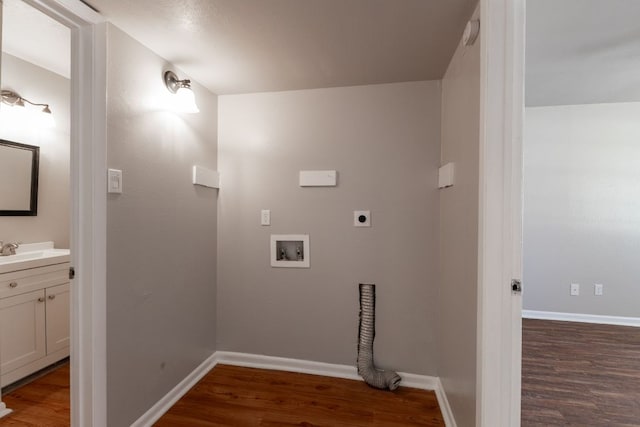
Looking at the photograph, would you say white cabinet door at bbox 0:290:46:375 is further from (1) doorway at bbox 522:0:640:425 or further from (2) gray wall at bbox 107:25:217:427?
(1) doorway at bbox 522:0:640:425

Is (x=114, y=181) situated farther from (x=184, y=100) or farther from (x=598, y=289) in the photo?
(x=598, y=289)

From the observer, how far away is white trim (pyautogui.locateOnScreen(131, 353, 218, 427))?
181cm

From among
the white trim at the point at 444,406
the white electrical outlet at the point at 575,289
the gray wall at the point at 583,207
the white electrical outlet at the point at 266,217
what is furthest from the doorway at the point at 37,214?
the white electrical outlet at the point at 575,289

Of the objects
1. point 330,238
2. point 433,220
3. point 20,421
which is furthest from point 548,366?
point 20,421

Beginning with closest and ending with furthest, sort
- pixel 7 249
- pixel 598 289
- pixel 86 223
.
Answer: pixel 86 223, pixel 7 249, pixel 598 289

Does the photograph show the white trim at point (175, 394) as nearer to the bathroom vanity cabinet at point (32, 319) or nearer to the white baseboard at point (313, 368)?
the white baseboard at point (313, 368)

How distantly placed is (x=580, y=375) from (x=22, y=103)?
15.6 feet

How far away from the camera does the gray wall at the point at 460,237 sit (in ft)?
4.66

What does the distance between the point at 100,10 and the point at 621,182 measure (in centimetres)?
475

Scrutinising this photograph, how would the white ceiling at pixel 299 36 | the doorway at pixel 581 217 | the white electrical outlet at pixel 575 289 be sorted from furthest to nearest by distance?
the white electrical outlet at pixel 575 289 → the doorway at pixel 581 217 → the white ceiling at pixel 299 36

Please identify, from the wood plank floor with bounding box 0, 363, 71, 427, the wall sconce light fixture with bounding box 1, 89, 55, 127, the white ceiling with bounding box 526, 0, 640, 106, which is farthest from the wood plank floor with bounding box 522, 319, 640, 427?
the wall sconce light fixture with bounding box 1, 89, 55, 127

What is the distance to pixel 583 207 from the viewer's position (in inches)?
136

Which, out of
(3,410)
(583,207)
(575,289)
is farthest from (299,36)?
(575,289)

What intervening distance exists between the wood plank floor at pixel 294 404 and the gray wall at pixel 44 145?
1652mm
